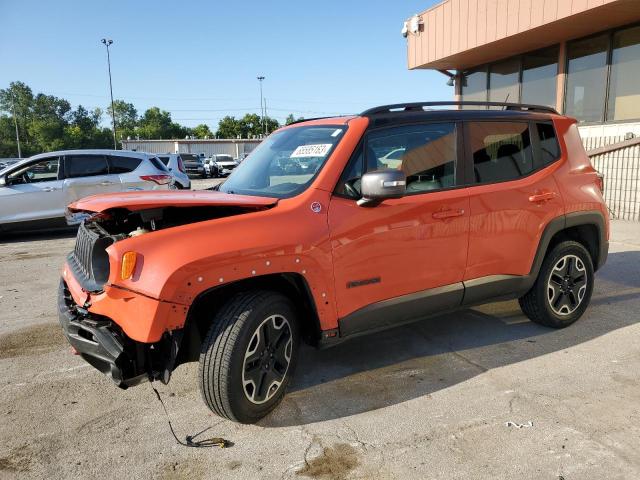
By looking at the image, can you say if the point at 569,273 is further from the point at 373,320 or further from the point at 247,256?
the point at 247,256

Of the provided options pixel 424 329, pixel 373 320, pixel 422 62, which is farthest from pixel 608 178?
pixel 373 320

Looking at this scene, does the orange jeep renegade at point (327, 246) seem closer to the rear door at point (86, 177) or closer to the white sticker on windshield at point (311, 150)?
the white sticker on windshield at point (311, 150)

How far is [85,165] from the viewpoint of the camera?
995 cm

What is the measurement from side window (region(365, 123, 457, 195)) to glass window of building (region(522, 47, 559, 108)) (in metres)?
10.5

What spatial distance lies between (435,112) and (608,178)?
8560mm

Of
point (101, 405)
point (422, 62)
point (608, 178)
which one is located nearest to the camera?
point (101, 405)

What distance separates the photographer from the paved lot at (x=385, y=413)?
101 inches

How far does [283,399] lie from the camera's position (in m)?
3.24

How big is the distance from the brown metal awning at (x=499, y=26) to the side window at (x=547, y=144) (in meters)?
6.83

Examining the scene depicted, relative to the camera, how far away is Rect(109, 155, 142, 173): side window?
33.3 feet

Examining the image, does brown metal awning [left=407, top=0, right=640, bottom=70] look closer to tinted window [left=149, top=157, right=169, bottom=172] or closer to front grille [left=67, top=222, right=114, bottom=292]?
tinted window [left=149, top=157, right=169, bottom=172]

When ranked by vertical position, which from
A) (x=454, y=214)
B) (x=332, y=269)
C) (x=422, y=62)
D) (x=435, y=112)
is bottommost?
(x=332, y=269)

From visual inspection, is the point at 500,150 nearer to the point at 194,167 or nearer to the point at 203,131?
the point at 194,167

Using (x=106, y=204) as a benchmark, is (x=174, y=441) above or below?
below
